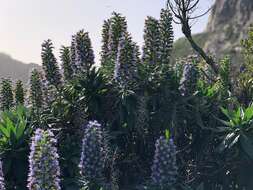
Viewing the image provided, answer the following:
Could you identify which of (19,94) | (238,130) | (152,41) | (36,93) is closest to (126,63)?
(152,41)

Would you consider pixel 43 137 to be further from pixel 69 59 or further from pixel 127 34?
pixel 69 59

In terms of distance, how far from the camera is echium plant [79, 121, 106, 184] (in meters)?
7.16

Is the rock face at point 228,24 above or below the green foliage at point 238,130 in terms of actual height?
above

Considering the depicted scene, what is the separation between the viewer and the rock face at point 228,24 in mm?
93188

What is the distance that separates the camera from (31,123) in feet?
28.4

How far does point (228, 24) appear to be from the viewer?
332 ft

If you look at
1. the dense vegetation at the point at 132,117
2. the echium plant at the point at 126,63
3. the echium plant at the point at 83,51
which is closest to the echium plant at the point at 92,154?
the dense vegetation at the point at 132,117

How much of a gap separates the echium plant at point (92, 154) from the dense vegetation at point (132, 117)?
491 mm

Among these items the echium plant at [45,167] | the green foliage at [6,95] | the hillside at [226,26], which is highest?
the hillside at [226,26]

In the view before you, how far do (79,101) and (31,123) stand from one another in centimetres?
77

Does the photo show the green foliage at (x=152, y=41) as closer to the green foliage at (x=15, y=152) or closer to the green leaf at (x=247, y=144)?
the green leaf at (x=247, y=144)

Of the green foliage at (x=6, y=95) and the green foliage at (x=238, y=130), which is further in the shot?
the green foliage at (x=6, y=95)

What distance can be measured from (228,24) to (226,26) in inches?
18.1

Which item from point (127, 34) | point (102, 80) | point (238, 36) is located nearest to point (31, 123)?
point (102, 80)
